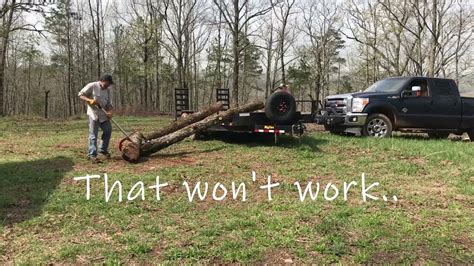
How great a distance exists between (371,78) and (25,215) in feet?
157

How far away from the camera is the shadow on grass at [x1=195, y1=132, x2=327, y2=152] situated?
10.5 meters

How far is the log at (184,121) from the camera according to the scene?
32.8 ft

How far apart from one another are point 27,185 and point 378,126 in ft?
29.6

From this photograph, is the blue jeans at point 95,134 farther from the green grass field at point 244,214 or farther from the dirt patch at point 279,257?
the dirt patch at point 279,257

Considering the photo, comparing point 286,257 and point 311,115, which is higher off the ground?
point 311,115

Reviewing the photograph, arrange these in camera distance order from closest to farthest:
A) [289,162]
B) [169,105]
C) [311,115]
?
[289,162] < [311,115] < [169,105]

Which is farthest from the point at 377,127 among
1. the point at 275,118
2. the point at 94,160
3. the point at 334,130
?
the point at 94,160

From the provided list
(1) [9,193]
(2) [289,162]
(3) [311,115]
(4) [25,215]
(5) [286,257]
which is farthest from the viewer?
(3) [311,115]

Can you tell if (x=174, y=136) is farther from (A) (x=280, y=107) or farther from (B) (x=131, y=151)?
(A) (x=280, y=107)

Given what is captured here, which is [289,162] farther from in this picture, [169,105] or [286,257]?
[169,105]

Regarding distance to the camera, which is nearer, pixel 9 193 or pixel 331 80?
pixel 9 193

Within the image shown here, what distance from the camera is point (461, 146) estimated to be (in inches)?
401

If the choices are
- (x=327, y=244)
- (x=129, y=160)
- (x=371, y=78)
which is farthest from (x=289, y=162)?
(x=371, y=78)

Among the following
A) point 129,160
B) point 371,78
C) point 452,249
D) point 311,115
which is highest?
point 371,78
